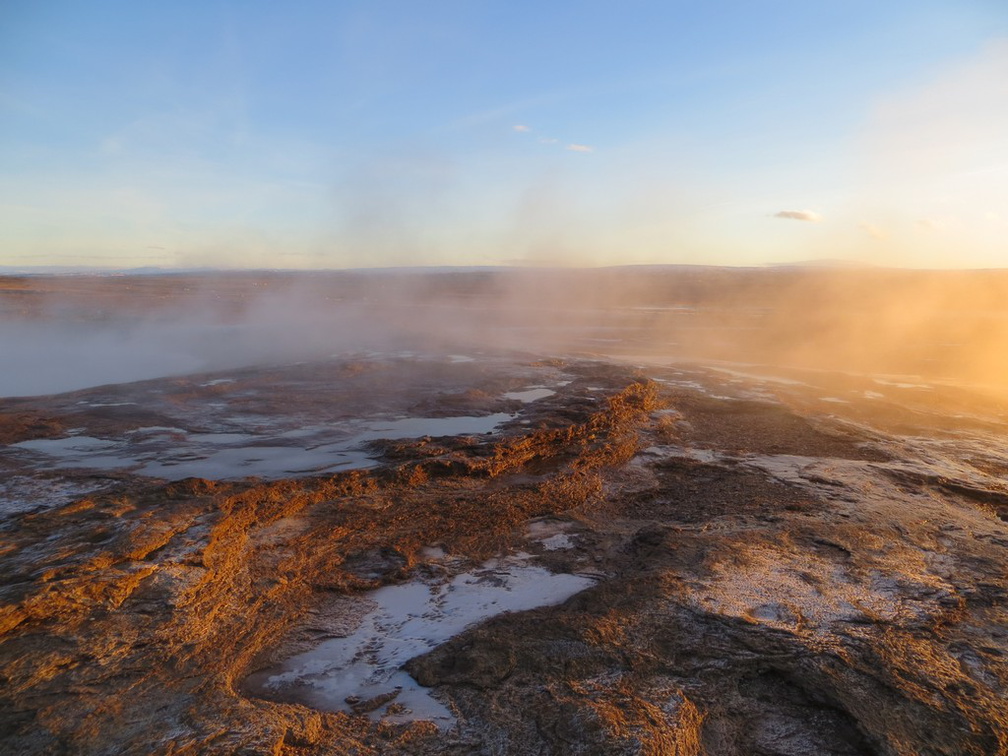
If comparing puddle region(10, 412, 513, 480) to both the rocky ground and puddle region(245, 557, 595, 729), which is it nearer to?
the rocky ground

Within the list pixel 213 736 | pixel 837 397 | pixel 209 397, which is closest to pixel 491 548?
pixel 213 736

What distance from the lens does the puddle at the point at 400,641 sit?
2.96 m

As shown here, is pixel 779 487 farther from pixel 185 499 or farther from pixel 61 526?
pixel 61 526

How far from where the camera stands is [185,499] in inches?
197

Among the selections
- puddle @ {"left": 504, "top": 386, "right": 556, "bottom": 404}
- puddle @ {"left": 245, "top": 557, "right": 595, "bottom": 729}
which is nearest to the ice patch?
puddle @ {"left": 245, "top": 557, "right": 595, "bottom": 729}

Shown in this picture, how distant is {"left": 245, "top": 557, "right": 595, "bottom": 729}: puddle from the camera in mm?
2955

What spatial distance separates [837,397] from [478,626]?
9451mm

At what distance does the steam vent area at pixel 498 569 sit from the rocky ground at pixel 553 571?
20mm

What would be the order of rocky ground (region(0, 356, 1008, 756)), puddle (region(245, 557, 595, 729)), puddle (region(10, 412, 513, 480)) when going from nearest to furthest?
rocky ground (region(0, 356, 1008, 756)), puddle (region(245, 557, 595, 729)), puddle (region(10, 412, 513, 480))

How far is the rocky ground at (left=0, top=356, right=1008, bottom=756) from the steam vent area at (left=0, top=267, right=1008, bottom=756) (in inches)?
0.8

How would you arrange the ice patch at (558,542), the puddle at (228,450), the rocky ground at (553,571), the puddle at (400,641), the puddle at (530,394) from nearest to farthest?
the rocky ground at (553,571) → the puddle at (400,641) → the ice patch at (558,542) → the puddle at (228,450) → the puddle at (530,394)

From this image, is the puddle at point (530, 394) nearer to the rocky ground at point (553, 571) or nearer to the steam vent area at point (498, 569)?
the steam vent area at point (498, 569)

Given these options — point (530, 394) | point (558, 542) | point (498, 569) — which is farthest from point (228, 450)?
point (530, 394)

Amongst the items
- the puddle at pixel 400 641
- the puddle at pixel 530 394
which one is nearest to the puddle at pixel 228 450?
the puddle at pixel 530 394
